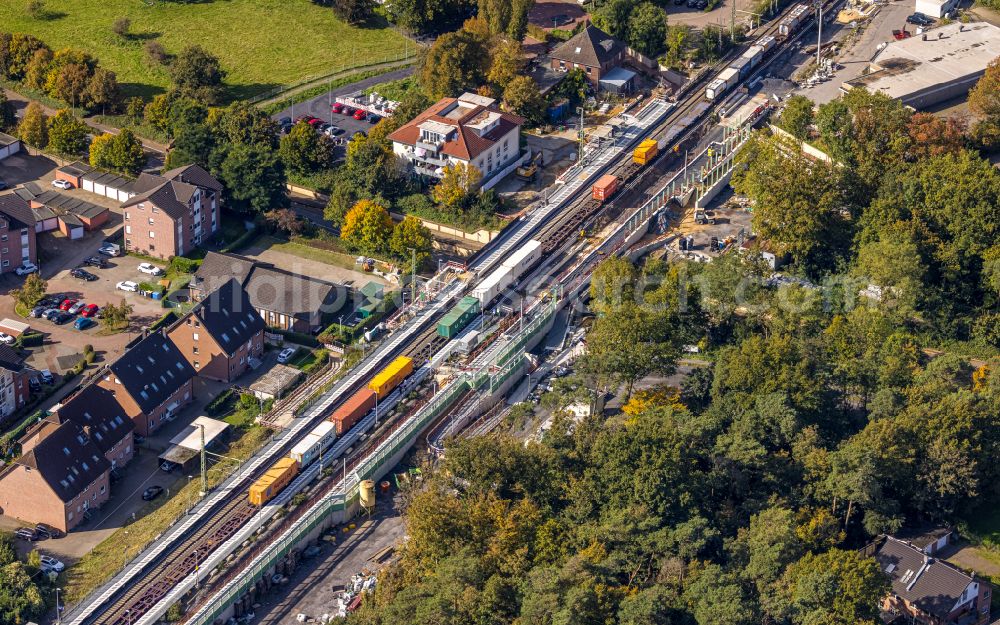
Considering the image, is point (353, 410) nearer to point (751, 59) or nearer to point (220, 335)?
point (220, 335)

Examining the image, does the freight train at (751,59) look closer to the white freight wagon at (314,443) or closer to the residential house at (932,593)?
the white freight wagon at (314,443)

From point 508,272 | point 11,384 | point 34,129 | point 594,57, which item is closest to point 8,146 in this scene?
point 34,129

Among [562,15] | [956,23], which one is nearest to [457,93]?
[562,15]

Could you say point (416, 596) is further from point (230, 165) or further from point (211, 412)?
point (230, 165)

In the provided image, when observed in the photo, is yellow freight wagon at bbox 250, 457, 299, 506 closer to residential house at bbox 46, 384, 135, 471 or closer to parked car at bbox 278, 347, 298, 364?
residential house at bbox 46, 384, 135, 471

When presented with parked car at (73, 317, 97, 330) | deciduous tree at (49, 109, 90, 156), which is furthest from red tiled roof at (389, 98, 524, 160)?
parked car at (73, 317, 97, 330)

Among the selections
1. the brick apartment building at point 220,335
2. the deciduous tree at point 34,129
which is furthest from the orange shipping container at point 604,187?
the deciduous tree at point 34,129
